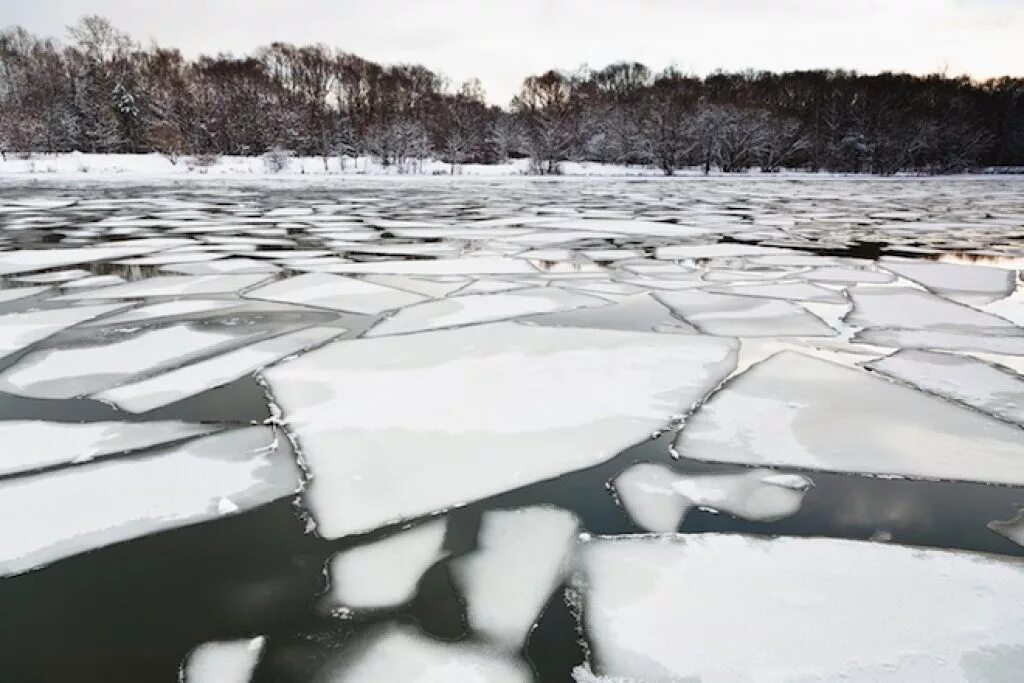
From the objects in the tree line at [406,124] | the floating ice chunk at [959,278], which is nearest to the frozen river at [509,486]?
the floating ice chunk at [959,278]

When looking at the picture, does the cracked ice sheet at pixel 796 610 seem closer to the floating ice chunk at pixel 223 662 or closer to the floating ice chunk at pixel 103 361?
the floating ice chunk at pixel 223 662

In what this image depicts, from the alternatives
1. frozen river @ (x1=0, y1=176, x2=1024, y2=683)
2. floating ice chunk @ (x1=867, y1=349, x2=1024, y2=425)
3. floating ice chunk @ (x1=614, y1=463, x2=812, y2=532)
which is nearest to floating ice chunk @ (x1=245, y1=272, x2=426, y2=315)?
frozen river @ (x1=0, y1=176, x2=1024, y2=683)

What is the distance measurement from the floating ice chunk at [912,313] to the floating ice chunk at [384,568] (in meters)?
2.52

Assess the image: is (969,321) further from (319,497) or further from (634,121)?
(634,121)

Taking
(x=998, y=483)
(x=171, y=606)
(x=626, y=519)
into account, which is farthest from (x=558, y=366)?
(x=171, y=606)

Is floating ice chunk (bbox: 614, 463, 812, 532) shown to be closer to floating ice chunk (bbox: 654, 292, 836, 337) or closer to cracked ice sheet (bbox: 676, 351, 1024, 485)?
cracked ice sheet (bbox: 676, 351, 1024, 485)

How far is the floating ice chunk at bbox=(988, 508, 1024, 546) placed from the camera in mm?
1366

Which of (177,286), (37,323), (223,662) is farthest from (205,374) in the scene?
(177,286)

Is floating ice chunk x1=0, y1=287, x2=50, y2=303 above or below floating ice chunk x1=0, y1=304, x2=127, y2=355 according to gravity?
above

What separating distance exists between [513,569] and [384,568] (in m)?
0.24

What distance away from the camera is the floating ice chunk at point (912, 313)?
3.02 meters

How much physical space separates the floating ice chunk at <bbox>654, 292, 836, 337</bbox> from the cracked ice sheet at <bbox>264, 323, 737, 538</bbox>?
0.94ft

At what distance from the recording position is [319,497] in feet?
4.88

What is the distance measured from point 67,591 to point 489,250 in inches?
175
